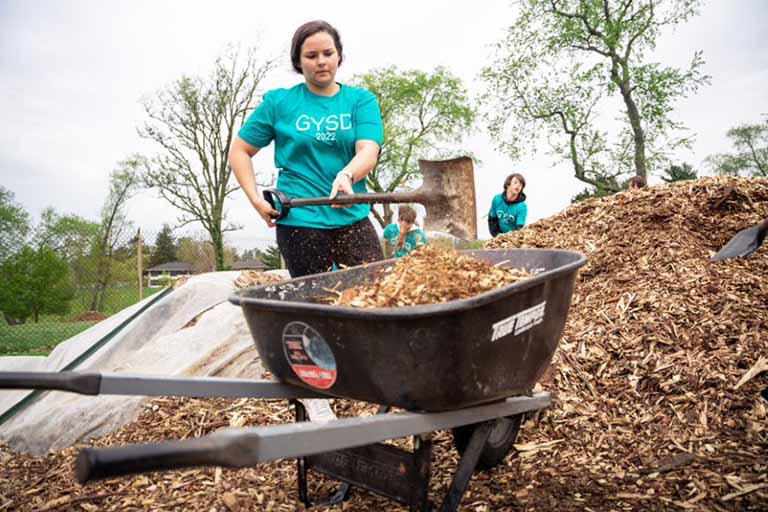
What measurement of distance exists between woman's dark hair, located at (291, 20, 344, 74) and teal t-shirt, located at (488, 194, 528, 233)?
15.1 feet

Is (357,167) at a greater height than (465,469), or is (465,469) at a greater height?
(357,167)

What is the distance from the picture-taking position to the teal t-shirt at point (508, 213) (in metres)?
6.89

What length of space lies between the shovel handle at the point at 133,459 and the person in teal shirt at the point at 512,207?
20.4ft

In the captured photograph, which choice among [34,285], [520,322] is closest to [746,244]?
[520,322]

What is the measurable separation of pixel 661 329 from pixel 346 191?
2265 mm

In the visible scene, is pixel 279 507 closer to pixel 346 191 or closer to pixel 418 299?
pixel 418 299

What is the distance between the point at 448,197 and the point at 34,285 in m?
11.8

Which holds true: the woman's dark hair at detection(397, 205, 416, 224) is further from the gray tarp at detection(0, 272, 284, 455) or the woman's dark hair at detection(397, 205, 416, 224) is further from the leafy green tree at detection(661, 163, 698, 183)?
the leafy green tree at detection(661, 163, 698, 183)

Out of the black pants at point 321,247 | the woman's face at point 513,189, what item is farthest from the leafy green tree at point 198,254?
the black pants at point 321,247

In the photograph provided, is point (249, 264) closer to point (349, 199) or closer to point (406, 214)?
point (406, 214)

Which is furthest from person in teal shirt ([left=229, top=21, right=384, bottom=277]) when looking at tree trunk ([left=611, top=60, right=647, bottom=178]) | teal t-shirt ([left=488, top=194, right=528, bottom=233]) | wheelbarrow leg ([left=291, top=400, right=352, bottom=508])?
tree trunk ([left=611, top=60, right=647, bottom=178])

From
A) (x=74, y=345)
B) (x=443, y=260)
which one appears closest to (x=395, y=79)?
(x=74, y=345)

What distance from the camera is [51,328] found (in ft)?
36.1

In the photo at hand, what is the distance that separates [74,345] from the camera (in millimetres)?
4848
